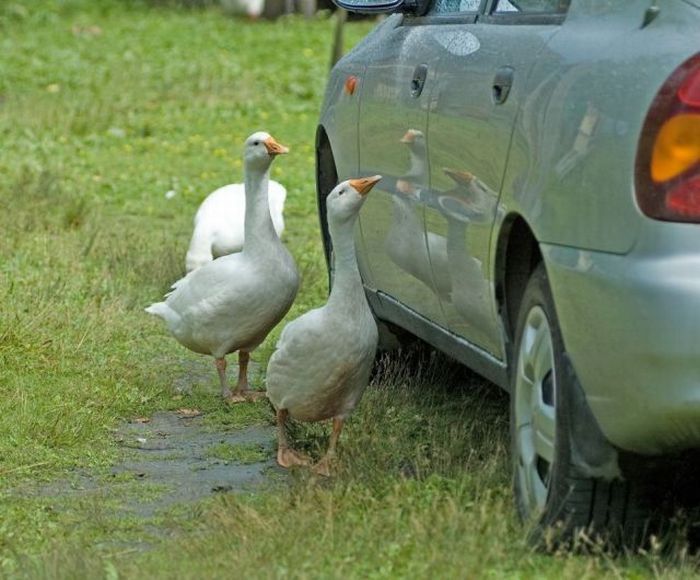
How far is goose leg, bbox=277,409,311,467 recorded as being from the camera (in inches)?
226

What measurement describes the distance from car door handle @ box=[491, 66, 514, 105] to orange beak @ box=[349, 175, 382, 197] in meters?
0.86

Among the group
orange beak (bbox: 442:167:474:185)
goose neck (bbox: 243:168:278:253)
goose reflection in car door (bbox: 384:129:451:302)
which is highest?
orange beak (bbox: 442:167:474:185)

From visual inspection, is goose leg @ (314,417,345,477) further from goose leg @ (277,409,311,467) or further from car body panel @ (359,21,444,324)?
car body panel @ (359,21,444,324)

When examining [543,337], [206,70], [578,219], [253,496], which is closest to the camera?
[578,219]

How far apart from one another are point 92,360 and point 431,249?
7.80 ft

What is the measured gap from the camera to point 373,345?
5.53m

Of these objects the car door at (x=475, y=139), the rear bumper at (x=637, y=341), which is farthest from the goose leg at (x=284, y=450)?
the rear bumper at (x=637, y=341)

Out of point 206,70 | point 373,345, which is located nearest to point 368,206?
point 373,345

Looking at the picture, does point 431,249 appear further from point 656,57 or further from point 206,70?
point 206,70

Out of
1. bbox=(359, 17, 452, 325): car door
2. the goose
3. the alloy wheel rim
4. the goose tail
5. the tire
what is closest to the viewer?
the tire

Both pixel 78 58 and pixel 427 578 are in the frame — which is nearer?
pixel 427 578

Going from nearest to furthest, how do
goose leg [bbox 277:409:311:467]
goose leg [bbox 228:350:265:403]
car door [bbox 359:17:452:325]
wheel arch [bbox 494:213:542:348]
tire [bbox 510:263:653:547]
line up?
tire [bbox 510:263:653:547] < wheel arch [bbox 494:213:542:348] < car door [bbox 359:17:452:325] < goose leg [bbox 277:409:311:467] < goose leg [bbox 228:350:265:403]

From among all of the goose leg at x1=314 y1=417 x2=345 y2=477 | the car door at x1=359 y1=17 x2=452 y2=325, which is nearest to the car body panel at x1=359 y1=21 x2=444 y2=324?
the car door at x1=359 y1=17 x2=452 y2=325

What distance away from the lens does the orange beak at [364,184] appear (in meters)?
5.39
